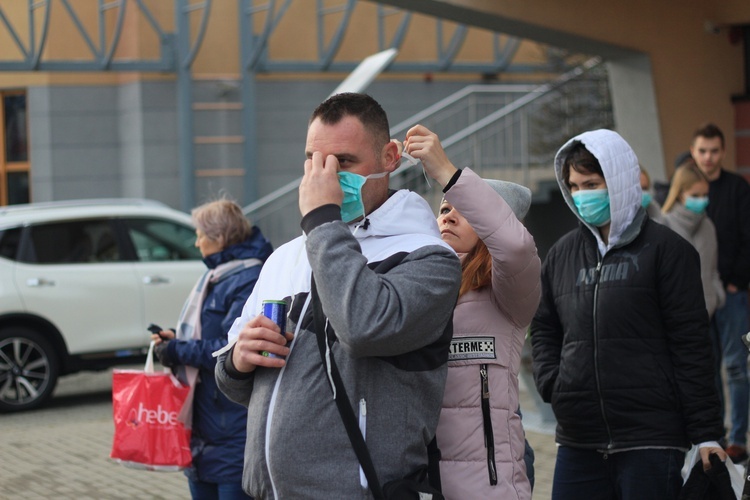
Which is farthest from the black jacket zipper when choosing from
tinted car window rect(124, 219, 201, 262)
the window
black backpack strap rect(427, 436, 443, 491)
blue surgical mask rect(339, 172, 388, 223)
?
the window

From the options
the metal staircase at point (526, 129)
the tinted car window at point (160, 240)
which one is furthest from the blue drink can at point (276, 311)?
the metal staircase at point (526, 129)

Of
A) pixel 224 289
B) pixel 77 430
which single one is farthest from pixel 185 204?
pixel 224 289

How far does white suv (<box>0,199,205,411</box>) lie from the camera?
10.8 m

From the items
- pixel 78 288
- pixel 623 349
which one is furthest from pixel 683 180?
pixel 78 288

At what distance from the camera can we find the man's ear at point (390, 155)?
115 inches

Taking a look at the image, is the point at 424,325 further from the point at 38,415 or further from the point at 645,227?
the point at 38,415

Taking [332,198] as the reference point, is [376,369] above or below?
below

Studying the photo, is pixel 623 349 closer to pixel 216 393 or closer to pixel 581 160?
pixel 581 160

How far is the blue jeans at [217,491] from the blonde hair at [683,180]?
3.50 metres

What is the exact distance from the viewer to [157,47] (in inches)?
742

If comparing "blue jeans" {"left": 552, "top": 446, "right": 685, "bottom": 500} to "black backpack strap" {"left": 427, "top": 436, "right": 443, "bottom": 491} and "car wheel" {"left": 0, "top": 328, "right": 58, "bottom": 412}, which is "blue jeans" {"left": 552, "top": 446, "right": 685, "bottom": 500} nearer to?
"black backpack strap" {"left": 427, "top": 436, "right": 443, "bottom": 491}

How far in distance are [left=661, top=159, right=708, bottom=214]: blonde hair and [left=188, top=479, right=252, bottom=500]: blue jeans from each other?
3.50 metres

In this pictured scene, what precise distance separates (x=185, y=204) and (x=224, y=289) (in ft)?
45.9

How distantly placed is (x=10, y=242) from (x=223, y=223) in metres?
6.23
